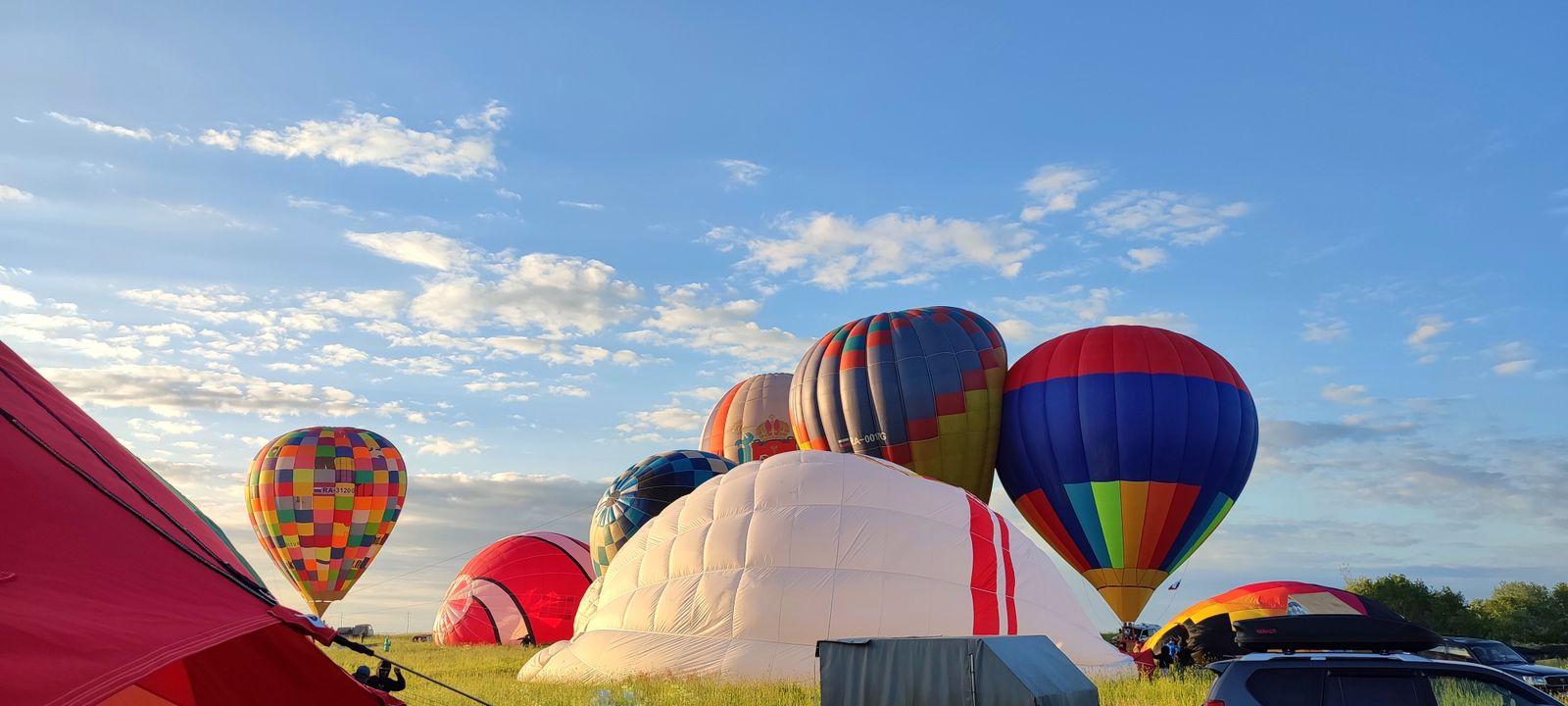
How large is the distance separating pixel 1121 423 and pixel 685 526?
13.1 metres

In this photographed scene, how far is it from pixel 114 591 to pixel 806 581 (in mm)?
10720

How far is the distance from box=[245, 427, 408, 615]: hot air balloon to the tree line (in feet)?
120

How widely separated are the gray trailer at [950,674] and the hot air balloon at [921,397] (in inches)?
684

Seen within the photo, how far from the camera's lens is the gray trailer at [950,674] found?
10422mm

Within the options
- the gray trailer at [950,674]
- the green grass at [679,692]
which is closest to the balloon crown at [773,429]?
the green grass at [679,692]

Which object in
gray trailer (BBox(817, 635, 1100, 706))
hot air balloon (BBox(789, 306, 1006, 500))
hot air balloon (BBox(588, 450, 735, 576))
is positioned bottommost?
gray trailer (BBox(817, 635, 1100, 706))

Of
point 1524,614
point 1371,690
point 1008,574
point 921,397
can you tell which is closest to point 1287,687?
point 1371,690

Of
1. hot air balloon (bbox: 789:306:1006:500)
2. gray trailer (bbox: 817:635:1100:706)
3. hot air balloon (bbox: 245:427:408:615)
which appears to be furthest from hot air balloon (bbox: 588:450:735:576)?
gray trailer (bbox: 817:635:1100:706)

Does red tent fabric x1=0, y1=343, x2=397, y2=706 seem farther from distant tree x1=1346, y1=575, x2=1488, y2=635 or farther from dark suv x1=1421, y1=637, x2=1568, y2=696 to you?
distant tree x1=1346, y1=575, x2=1488, y2=635

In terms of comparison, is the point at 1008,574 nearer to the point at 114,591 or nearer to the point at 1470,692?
the point at 1470,692

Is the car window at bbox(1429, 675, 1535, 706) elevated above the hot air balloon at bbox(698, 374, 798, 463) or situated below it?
below

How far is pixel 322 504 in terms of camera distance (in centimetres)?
3888

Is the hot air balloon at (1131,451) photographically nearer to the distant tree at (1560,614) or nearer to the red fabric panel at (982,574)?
the red fabric panel at (982,574)

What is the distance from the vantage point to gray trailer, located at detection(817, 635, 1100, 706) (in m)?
10.4
